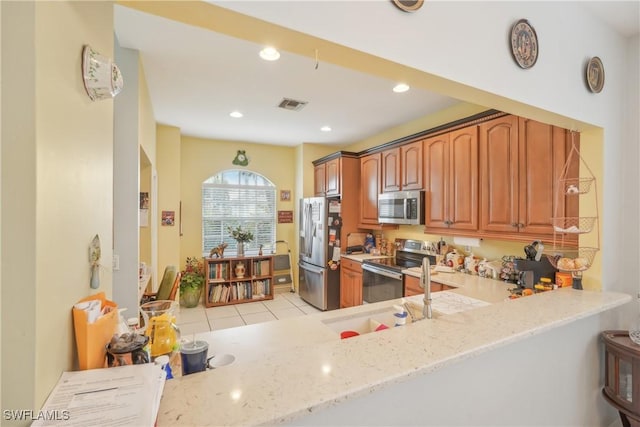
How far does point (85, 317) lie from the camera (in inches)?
28.8

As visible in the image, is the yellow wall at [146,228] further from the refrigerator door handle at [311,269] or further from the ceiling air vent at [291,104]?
the refrigerator door handle at [311,269]

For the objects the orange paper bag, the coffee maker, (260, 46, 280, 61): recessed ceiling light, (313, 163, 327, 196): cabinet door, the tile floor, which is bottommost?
the tile floor

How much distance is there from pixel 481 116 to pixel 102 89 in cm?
283

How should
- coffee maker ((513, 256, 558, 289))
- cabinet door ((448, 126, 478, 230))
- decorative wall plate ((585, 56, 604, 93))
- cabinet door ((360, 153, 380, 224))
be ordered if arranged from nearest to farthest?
decorative wall plate ((585, 56, 604, 93)), coffee maker ((513, 256, 558, 289)), cabinet door ((448, 126, 478, 230)), cabinet door ((360, 153, 380, 224))

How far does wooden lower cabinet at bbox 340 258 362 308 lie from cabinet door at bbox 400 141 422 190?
125 cm

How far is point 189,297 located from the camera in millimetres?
4395

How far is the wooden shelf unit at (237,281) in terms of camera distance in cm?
457

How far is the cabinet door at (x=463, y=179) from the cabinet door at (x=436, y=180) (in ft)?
0.19

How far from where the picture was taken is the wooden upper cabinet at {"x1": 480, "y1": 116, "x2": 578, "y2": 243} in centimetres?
216

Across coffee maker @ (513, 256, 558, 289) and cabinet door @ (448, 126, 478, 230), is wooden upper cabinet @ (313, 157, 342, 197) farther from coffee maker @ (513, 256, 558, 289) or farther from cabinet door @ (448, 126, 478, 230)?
coffee maker @ (513, 256, 558, 289)

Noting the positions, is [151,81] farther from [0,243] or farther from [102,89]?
[0,243]

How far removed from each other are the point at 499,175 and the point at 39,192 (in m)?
2.89

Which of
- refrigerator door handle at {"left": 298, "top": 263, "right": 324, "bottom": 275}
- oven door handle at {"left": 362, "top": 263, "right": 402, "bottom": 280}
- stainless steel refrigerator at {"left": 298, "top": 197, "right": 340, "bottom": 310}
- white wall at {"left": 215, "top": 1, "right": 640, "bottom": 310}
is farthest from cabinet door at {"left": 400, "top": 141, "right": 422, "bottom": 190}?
refrigerator door handle at {"left": 298, "top": 263, "right": 324, "bottom": 275}

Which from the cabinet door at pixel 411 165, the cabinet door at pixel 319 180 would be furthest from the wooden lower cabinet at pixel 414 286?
the cabinet door at pixel 319 180
